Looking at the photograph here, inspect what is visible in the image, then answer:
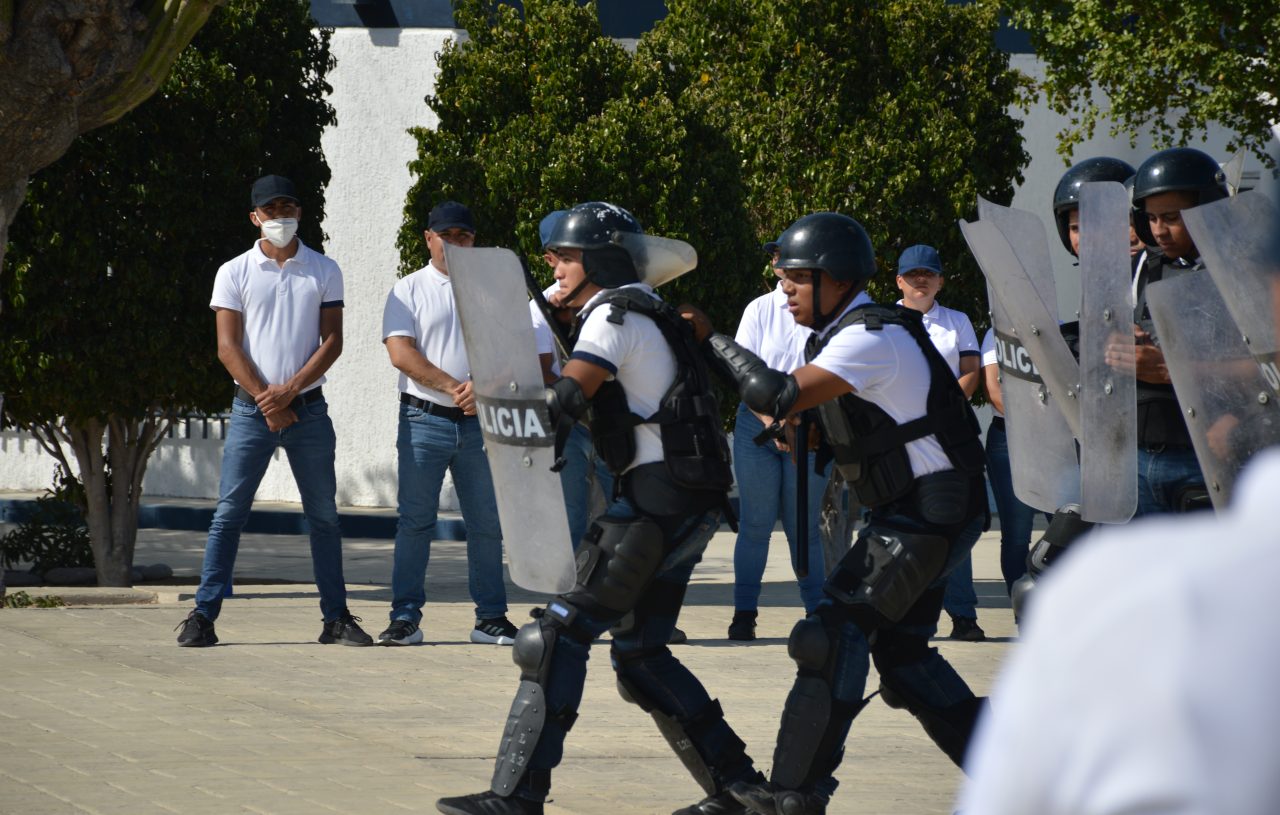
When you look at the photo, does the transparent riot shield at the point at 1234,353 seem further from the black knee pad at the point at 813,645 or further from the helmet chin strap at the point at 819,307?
the black knee pad at the point at 813,645

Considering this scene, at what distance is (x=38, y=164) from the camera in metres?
8.37

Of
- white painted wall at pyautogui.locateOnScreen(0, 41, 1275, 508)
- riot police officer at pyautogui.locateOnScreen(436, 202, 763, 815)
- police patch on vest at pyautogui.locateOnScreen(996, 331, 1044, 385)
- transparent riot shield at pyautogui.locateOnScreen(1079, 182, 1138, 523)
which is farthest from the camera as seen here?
white painted wall at pyautogui.locateOnScreen(0, 41, 1275, 508)

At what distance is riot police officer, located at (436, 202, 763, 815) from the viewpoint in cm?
461

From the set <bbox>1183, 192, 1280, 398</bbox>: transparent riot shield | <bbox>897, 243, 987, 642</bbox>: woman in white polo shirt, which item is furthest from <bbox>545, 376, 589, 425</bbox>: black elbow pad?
<bbox>897, 243, 987, 642</bbox>: woman in white polo shirt

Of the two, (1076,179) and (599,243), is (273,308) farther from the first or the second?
(1076,179)

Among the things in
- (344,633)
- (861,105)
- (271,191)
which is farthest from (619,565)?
(861,105)

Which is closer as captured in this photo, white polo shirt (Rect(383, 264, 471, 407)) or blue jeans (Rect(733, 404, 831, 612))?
white polo shirt (Rect(383, 264, 471, 407))

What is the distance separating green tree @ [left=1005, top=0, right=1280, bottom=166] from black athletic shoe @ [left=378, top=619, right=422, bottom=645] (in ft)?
24.8

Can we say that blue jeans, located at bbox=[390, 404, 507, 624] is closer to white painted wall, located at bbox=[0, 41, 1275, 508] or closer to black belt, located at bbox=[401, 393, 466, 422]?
black belt, located at bbox=[401, 393, 466, 422]

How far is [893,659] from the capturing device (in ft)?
15.5

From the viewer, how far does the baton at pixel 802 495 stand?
496cm

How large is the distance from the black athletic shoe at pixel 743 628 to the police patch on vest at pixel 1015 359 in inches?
114

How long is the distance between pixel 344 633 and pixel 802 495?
11.3ft

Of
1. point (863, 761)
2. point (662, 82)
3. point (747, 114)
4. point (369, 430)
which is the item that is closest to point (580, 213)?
point (863, 761)
